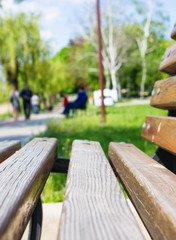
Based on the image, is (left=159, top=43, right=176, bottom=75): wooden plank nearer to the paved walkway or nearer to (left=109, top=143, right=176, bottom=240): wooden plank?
(left=109, top=143, right=176, bottom=240): wooden plank

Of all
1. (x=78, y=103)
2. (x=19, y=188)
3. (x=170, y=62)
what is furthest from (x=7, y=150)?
(x=78, y=103)

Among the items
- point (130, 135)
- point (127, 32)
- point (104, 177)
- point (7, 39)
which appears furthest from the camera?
point (127, 32)

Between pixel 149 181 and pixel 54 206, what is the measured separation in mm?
1861

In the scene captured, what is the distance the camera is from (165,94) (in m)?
1.31

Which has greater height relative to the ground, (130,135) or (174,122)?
(174,122)

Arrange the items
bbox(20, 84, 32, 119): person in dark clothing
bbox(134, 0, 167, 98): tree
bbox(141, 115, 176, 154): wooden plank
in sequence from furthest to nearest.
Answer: bbox(134, 0, 167, 98): tree < bbox(20, 84, 32, 119): person in dark clothing < bbox(141, 115, 176, 154): wooden plank

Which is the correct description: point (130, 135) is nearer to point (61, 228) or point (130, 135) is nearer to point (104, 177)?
point (104, 177)

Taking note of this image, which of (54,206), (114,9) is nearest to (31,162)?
(54,206)

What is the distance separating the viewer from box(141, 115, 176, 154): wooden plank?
110 cm

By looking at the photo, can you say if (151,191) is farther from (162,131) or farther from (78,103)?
(78,103)

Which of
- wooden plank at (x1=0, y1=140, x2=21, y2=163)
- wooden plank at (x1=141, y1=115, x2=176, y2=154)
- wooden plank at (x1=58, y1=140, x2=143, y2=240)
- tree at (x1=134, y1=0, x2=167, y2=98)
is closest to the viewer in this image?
wooden plank at (x1=58, y1=140, x2=143, y2=240)

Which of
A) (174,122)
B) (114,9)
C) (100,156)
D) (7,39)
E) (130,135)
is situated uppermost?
(114,9)

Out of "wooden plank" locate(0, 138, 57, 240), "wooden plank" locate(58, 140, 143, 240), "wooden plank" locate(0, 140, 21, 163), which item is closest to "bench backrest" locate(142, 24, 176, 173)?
"wooden plank" locate(58, 140, 143, 240)

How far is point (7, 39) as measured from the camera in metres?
17.0
